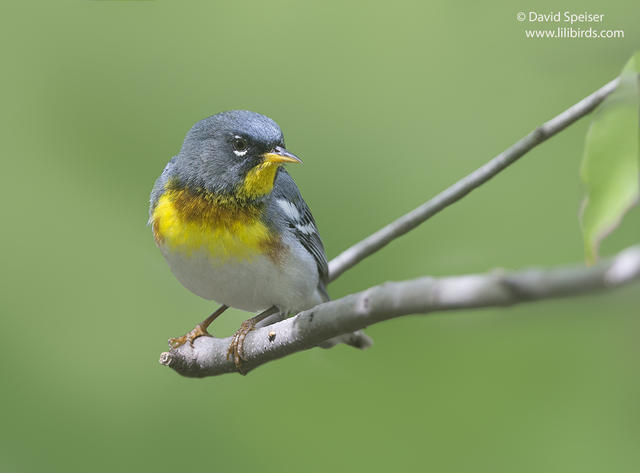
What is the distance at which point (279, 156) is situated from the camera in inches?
119

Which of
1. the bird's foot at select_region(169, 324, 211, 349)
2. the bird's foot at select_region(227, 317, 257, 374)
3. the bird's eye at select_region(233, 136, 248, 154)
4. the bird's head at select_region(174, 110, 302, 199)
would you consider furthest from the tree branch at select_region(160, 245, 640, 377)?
the bird's eye at select_region(233, 136, 248, 154)

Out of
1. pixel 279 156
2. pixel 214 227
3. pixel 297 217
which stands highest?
pixel 279 156

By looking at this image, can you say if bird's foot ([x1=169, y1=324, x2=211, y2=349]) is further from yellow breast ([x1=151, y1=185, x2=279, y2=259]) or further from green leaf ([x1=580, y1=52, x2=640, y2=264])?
green leaf ([x1=580, y1=52, x2=640, y2=264])

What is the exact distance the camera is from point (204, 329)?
132 inches

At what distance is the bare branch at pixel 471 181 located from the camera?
2.21 meters

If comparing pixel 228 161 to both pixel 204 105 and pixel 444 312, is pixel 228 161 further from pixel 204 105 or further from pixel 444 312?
pixel 444 312

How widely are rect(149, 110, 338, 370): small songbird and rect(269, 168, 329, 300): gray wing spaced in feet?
0.04

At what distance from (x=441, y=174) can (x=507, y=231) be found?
0.64 metres

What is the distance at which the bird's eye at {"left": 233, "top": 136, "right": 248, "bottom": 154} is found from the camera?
3146 millimetres

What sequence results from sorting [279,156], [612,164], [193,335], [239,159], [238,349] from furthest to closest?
[193,335] < [239,159] < [279,156] < [238,349] < [612,164]

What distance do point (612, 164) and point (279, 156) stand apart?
185 centimetres

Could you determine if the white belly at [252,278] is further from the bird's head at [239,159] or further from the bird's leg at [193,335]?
the bird's head at [239,159]

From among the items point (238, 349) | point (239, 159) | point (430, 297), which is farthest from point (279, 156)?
point (430, 297)

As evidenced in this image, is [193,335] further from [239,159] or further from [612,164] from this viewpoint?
[612,164]
